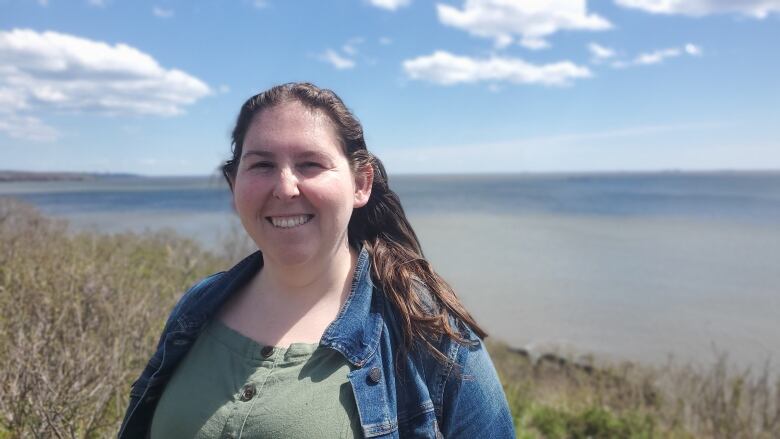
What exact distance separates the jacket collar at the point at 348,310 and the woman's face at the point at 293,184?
20cm

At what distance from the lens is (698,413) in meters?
8.00

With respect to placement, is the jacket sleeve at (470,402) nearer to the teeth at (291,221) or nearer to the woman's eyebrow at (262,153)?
the teeth at (291,221)

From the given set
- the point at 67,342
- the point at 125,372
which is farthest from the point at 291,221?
the point at 67,342

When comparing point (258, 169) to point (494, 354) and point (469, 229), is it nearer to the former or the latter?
point (494, 354)

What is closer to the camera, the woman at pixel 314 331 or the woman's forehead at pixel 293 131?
the woman at pixel 314 331

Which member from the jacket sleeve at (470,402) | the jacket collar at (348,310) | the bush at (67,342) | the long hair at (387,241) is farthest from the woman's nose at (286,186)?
the bush at (67,342)

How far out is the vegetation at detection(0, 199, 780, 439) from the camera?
3451 millimetres

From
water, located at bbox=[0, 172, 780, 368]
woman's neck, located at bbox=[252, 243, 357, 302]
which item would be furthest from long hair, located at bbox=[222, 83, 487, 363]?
water, located at bbox=[0, 172, 780, 368]

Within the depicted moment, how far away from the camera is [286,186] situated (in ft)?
6.18

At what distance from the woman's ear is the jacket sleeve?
0.69 meters

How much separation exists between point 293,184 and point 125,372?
8.62 ft

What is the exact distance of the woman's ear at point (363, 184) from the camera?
2174 mm

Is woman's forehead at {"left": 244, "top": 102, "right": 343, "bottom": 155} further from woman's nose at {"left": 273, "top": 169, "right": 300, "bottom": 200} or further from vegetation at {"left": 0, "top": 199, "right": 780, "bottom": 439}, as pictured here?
vegetation at {"left": 0, "top": 199, "right": 780, "bottom": 439}

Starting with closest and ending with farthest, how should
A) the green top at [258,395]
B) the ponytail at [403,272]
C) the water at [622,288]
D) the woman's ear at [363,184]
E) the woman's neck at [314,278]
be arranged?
the green top at [258,395] < the ponytail at [403,272] < the woman's neck at [314,278] < the woman's ear at [363,184] < the water at [622,288]
